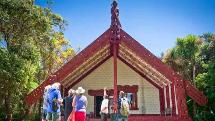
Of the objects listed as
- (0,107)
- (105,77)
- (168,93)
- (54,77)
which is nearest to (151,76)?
(168,93)

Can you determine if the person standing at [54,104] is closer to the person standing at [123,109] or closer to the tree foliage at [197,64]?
the person standing at [123,109]

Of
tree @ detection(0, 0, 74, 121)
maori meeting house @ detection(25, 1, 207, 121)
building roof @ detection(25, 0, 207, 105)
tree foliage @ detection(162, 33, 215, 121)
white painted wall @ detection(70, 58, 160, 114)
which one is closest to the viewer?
building roof @ detection(25, 0, 207, 105)

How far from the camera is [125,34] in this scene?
14.2m

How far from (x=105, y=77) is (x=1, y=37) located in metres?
7.15

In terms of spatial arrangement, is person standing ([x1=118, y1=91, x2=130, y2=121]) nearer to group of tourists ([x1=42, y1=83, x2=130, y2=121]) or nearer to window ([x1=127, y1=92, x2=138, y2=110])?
group of tourists ([x1=42, y1=83, x2=130, y2=121])

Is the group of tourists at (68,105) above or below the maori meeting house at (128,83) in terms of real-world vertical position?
below

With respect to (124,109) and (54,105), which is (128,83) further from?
(54,105)

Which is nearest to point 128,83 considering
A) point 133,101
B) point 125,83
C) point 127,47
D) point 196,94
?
point 125,83

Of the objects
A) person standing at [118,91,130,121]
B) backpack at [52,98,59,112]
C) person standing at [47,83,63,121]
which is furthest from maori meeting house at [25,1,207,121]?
backpack at [52,98,59,112]

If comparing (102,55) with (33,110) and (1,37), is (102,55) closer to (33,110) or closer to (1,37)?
(1,37)

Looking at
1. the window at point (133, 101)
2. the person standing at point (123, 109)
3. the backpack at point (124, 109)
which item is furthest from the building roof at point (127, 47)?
the window at point (133, 101)

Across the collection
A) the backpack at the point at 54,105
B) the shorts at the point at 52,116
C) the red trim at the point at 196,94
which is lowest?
the shorts at the point at 52,116

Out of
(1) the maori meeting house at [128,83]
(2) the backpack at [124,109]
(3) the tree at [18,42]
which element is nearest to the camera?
(2) the backpack at [124,109]

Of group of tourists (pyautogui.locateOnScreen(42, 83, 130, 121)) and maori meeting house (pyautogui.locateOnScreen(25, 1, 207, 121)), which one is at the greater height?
maori meeting house (pyautogui.locateOnScreen(25, 1, 207, 121))
